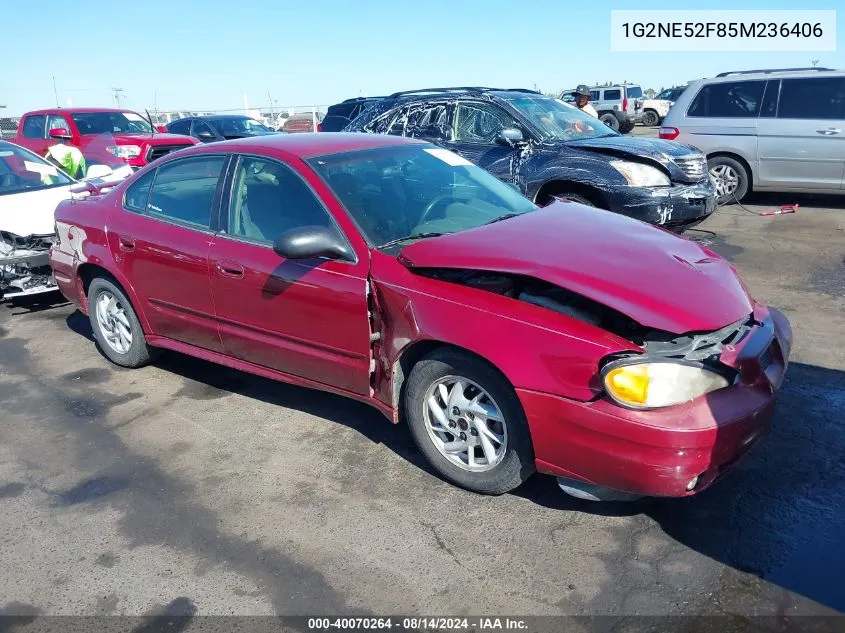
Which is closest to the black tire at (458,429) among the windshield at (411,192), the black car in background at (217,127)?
the windshield at (411,192)

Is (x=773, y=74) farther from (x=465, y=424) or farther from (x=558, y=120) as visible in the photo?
(x=465, y=424)

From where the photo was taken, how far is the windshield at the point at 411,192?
12.5 feet

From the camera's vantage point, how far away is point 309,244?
11.4ft

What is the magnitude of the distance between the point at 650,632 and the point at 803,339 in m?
3.31

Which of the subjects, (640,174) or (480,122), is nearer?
(640,174)

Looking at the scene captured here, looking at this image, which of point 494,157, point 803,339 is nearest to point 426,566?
point 803,339

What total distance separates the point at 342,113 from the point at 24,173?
786 cm

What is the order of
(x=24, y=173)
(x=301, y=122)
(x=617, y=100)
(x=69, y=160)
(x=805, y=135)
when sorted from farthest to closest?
1. (x=617, y=100)
2. (x=301, y=122)
3. (x=69, y=160)
4. (x=805, y=135)
5. (x=24, y=173)

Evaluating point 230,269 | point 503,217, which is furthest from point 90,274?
point 503,217

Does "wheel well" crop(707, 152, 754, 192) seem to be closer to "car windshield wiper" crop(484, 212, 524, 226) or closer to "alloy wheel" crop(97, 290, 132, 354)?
"car windshield wiper" crop(484, 212, 524, 226)

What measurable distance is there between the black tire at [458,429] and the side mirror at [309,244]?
71cm

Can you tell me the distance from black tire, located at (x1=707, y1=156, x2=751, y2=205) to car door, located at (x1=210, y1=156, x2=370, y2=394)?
7.98 metres

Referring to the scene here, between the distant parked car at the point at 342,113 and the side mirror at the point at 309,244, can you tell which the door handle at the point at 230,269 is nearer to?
the side mirror at the point at 309,244

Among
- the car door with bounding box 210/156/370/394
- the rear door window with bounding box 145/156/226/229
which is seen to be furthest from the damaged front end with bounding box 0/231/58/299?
the car door with bounding box 210/156/370/394
